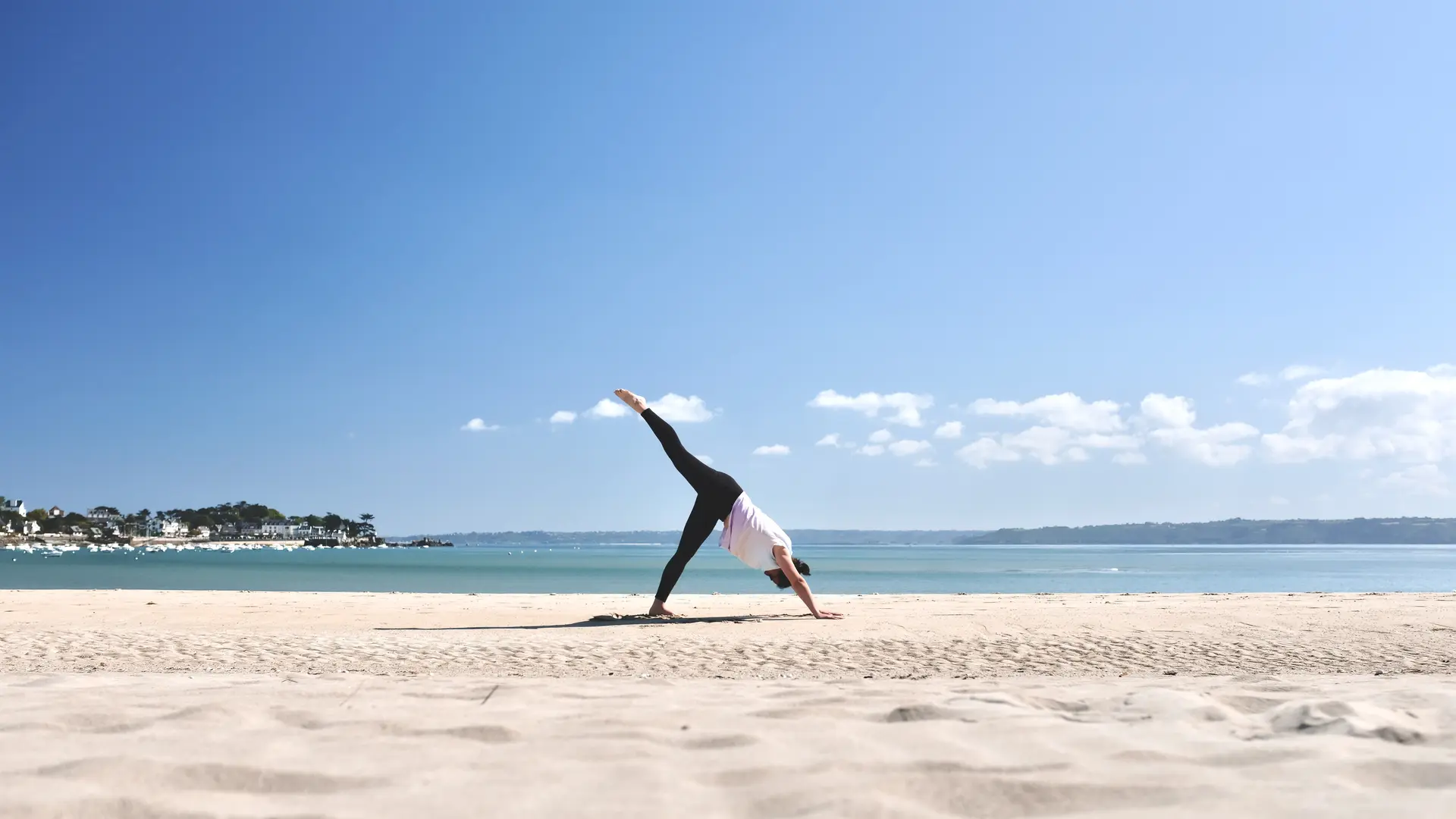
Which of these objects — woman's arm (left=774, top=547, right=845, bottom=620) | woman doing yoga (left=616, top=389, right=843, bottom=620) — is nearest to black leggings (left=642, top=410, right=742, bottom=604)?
woman doing yoga (left=616, top=389, right=843, bottom=620)

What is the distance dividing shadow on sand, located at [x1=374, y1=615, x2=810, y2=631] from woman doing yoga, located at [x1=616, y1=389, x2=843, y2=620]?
31 centimetres

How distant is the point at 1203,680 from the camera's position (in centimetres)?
514

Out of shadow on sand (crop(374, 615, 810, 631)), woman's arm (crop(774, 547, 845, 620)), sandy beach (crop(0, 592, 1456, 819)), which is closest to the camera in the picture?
sandy beach (crop(0, 592, 1456, 819))

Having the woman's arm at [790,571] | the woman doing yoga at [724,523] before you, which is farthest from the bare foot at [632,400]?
the woman's arm at [790,571]

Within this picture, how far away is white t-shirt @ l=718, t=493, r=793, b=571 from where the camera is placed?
10.7 m

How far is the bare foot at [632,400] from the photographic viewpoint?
1073 cm

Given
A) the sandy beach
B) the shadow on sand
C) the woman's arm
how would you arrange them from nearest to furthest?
the sandy beach < the shadow on sand < the woman's arm

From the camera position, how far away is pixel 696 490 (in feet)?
36.0

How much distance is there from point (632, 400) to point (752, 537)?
227 cm

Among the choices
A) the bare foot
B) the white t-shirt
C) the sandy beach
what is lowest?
the sandy beach

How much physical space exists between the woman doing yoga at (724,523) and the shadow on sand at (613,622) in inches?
12.1

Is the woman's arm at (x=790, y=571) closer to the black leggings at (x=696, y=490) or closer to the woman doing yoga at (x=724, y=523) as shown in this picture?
the woman doing yoga at (x=724, y=523)

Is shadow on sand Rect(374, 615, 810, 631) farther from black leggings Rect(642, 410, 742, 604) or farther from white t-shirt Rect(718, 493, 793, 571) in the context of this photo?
white t-shirt Rect(718, 493, 793, 571)

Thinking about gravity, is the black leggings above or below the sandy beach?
above
